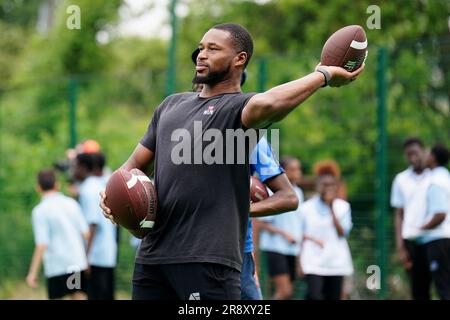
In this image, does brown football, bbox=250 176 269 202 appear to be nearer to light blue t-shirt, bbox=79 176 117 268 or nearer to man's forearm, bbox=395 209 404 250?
light blue t-shirt, bbox=79 176 117 268

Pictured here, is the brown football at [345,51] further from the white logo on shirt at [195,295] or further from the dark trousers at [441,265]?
the dark trousers at [441,265]

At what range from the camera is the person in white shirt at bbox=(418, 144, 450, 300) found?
10.0 meters

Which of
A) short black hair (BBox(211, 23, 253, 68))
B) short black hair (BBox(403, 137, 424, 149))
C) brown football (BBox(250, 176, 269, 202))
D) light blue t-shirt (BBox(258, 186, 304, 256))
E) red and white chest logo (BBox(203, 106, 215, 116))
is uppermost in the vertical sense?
short black hair (BBox(211, 23, 253, 68))

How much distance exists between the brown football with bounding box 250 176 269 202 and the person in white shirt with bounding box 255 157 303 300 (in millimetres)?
4872

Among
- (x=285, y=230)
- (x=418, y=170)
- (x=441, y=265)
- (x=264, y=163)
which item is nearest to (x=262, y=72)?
(x=285, y=230)

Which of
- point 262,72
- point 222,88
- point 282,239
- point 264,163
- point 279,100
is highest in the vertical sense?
point 262,72

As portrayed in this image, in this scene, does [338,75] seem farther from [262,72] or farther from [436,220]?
[262,72]

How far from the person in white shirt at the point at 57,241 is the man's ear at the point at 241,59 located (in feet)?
15.2

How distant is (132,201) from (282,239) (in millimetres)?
6294

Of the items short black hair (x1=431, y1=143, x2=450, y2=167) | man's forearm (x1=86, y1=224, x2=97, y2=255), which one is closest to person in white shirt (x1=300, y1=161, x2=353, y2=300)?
short black hair (x1=431, y1=143, x2=450, y2=167)

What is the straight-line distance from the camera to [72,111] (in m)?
14.4

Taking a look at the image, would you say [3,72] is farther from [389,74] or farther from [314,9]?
[389,74]

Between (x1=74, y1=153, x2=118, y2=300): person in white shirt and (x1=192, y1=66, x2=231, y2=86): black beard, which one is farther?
(x1=74, y1=153, x2=118, y2=300): person in white shirt
